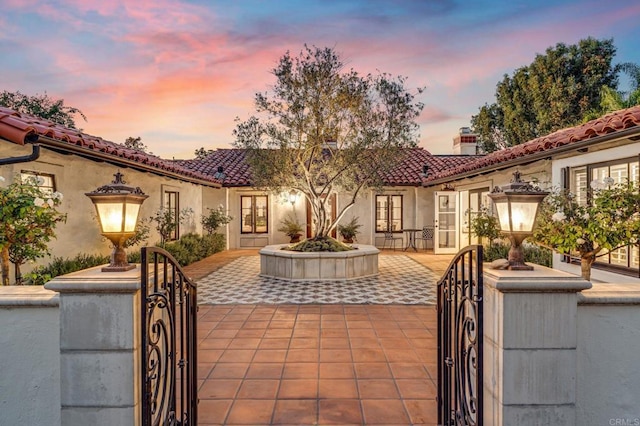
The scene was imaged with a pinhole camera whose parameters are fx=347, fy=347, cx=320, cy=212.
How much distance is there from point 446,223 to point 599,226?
9.72 m

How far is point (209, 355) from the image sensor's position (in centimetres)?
A: 427

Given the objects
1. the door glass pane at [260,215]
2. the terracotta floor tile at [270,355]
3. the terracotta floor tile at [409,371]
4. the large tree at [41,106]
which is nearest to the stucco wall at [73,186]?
the terracotta floor tile at [270,355]

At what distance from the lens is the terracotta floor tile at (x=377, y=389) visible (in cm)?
328

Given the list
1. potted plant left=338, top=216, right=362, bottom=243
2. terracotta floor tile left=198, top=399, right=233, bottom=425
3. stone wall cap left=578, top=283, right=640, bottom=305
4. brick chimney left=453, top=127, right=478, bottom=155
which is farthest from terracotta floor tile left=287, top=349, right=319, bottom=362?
brick chimney left=453, top=127, right=478, bottom=155

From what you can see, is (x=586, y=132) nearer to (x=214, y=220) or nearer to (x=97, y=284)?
(x=97, y=284)

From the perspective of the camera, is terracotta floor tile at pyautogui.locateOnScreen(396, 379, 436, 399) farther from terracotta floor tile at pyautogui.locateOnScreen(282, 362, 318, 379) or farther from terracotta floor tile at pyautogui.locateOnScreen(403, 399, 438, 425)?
terracotta floor tile at pyautogui.locateOnScreen(282, 362, 318, 379)

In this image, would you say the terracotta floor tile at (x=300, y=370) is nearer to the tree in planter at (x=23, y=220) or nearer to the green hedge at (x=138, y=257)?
the green hedge at (x=138, y=257)

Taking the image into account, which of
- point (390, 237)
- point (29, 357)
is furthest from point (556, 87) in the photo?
point (29, 357)

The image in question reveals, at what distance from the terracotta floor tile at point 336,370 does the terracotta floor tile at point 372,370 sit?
84 mm

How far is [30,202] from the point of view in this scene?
401cm

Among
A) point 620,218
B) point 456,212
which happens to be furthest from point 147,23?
point 456,212

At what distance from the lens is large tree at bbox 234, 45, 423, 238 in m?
8.70

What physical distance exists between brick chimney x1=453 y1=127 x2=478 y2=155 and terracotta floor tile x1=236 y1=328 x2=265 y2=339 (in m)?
16.0

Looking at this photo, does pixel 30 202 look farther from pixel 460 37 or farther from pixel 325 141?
pixel 460 37
